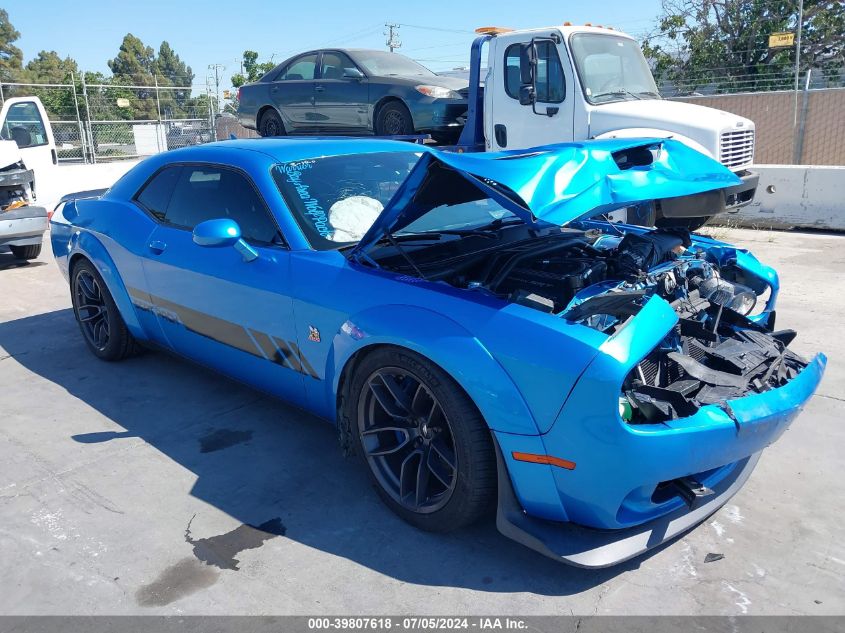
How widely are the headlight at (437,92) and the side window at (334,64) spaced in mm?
1048

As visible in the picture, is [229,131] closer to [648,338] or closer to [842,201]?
[842,201]

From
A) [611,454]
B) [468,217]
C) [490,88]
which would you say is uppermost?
[490,88]

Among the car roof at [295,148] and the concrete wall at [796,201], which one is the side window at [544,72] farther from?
the car roof at [295,148]

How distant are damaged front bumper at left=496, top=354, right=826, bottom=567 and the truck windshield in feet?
19.3

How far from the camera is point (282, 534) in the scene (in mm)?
3064

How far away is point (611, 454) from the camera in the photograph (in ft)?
7.93

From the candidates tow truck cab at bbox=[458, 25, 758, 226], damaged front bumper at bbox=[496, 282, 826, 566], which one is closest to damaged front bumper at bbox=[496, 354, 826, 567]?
damaged front bumper at bbox=[496, 282, 826, 566]

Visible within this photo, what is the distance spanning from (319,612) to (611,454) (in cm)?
119

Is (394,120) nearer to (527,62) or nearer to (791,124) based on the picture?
(527,62)

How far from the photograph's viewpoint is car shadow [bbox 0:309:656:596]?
9.16 feet

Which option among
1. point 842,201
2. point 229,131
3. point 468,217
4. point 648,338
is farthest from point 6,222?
point 229,131

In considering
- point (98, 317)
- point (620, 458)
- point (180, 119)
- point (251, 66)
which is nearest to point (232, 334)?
point (98, 317)

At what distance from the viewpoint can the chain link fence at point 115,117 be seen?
19391 mm

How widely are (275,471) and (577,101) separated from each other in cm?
582
